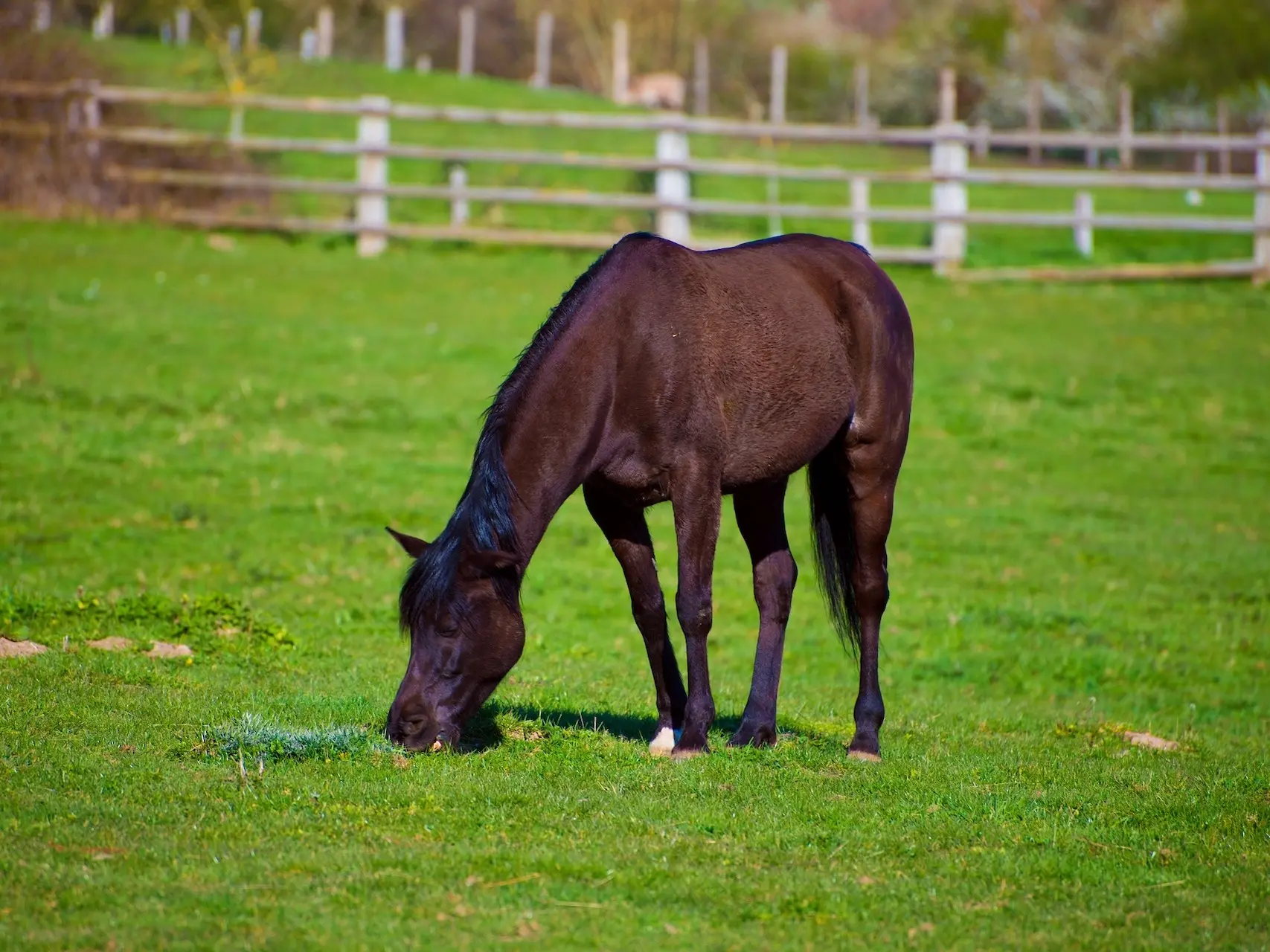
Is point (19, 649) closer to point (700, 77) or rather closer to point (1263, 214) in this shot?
point (1263, 214)

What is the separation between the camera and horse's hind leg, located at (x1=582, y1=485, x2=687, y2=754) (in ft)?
21.3

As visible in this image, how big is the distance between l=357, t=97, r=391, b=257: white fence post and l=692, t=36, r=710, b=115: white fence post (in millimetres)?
27624

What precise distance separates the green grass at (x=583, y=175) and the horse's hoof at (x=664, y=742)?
58.2ft

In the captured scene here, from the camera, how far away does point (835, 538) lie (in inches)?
291

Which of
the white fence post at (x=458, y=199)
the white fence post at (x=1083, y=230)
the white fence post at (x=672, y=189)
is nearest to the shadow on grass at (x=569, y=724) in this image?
the white fence post at (x=672, y=189)

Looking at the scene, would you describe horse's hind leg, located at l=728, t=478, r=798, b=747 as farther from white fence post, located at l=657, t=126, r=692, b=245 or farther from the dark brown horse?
white fence post, located at l=657, t=126, r=692, b=245

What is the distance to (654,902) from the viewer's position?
178 inches

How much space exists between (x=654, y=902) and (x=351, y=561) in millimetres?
7577

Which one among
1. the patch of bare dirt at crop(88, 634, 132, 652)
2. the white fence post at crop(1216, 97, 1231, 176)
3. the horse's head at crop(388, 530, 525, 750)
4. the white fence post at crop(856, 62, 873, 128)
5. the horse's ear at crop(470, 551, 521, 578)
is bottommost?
the patch of bare dirt at crop(88, 634, 132, 652)

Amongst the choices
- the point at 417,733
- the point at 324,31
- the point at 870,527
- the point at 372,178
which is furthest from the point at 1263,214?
the point at 324,31

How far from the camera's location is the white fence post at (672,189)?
2125cm

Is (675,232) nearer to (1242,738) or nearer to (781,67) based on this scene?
(1242,738)

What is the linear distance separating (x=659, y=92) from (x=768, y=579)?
40416 mm

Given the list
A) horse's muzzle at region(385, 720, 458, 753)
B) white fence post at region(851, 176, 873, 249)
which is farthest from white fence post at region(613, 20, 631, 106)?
horse's muzzle at region(385, 720, 458, 753)
